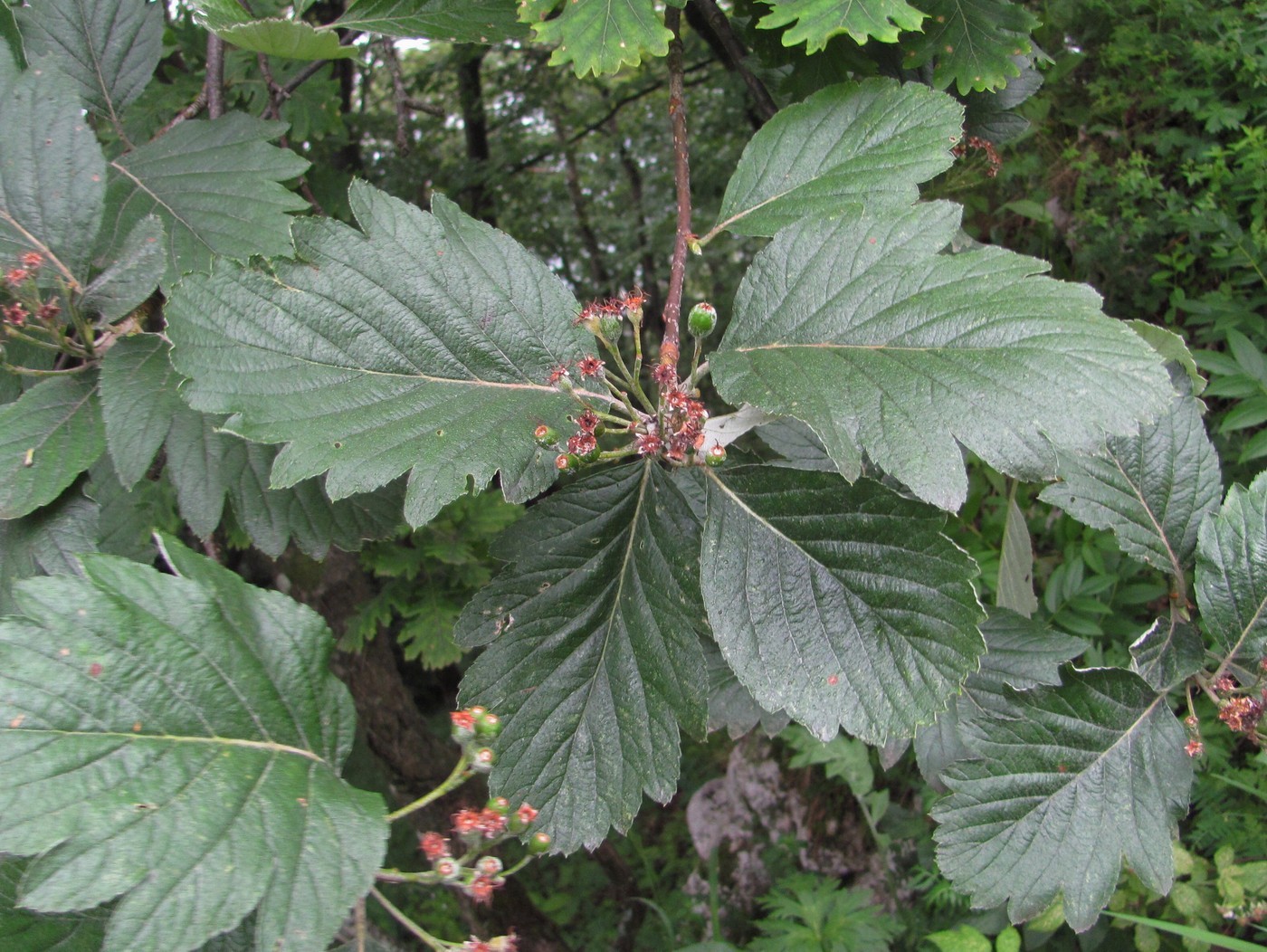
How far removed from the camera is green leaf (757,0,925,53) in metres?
1.11

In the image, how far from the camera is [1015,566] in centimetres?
154

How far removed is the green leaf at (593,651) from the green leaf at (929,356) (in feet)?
0.80

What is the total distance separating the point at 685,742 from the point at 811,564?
325cm

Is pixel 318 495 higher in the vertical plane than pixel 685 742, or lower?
higher

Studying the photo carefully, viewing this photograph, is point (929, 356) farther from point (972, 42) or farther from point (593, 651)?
point (972, 42)

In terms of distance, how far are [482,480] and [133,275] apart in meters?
0.62

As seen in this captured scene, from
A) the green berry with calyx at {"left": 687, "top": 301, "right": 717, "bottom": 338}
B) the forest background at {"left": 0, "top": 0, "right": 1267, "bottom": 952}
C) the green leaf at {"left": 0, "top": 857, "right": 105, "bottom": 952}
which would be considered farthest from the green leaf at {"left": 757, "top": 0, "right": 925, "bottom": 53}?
the green leaf at {"left": 0, "top": 857, "right": 105, "bottom": 952}

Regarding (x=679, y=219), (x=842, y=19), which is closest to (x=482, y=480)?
(x=679, y=219)

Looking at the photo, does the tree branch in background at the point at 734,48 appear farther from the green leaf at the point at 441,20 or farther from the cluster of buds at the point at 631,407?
the cluster of buds at the point at 631,407

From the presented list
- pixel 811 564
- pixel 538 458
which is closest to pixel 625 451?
pixel 538 458

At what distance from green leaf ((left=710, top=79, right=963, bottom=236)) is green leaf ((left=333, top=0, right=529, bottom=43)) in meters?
0.46

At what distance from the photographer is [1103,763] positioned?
1.22 metres

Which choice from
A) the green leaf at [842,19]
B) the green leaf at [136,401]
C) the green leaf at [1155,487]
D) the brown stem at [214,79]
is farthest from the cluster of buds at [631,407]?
the brown stem at [214,79]

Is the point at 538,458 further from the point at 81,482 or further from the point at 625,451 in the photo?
the point at 81,482
